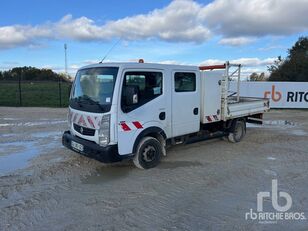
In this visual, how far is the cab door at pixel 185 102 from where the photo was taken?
7.20 meters

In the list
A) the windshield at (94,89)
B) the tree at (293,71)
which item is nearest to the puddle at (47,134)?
the windshield at (94,89)

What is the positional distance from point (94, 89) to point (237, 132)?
16.4 ft

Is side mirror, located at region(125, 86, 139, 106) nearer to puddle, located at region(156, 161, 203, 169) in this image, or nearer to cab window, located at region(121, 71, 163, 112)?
cab window, located at region(121, 71, 163, 112)

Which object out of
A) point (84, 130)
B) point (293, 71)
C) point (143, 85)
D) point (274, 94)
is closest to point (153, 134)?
point (143, 85)

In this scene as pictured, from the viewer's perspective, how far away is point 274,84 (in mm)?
19312

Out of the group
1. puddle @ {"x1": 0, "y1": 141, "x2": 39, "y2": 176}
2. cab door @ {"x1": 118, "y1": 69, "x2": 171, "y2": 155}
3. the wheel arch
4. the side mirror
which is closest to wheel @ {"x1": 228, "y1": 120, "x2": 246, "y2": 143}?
cab door @ {"x1": 118, "y1": 69, "x2": 171, "y2": 155}

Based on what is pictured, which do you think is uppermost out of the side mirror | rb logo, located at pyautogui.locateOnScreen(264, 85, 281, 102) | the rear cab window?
the rear cab window

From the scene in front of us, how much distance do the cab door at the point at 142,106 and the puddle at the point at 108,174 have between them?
520 mm

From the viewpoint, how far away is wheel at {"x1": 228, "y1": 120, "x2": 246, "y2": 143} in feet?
30.7

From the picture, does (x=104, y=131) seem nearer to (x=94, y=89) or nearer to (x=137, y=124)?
(x=137, y=124)

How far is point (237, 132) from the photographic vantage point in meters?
9.57

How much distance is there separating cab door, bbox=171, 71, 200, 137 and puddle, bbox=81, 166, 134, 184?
144 centimetres

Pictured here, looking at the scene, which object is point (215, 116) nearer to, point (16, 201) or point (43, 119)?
point (16, 201)

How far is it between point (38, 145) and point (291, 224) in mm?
6962
